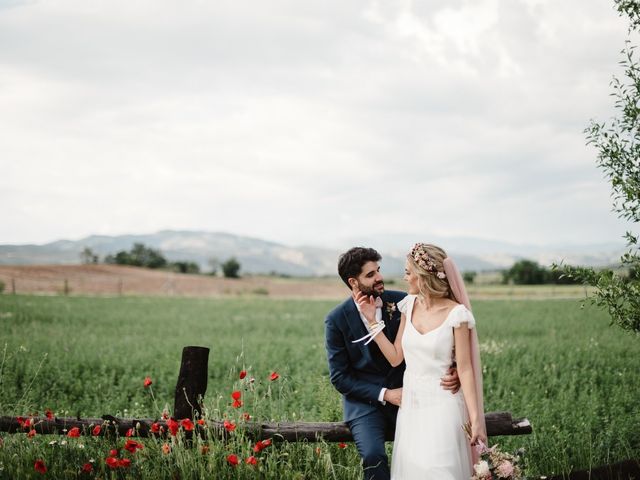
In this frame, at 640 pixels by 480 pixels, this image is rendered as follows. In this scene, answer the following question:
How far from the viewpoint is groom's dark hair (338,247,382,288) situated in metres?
5.04

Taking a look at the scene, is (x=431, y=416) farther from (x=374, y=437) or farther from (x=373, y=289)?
(x=373, y=289)

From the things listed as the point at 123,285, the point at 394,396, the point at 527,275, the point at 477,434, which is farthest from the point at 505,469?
the point at 527,275

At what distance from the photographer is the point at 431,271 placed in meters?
4.60

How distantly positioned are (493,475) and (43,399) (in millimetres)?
8691

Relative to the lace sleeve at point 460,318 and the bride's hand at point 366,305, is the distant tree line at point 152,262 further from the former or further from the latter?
the lace sleeve at point 460,318

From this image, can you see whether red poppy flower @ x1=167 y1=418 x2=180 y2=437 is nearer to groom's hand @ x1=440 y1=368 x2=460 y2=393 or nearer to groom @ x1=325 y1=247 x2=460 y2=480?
groom @ x1=325 y1=247 x2=460 y2=480

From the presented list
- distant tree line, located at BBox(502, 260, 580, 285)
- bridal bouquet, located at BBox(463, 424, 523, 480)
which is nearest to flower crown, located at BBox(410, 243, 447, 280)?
bridal bouquet, located at BBox(463, 424, 523, 480)

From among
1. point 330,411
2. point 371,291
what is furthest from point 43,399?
point 371,291

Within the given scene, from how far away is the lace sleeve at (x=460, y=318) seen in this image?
4.44 meters

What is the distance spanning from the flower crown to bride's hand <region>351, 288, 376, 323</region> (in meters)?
0.64

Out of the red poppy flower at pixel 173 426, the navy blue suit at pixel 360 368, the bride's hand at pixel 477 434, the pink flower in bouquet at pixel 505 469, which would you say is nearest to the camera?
the pink flower in bouquet at pixel 505 469

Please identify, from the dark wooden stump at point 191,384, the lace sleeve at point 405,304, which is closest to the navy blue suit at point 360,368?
the lace sleeve at point 405,304

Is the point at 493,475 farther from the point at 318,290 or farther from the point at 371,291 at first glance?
the point at 318,290

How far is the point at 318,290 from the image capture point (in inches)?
3159
